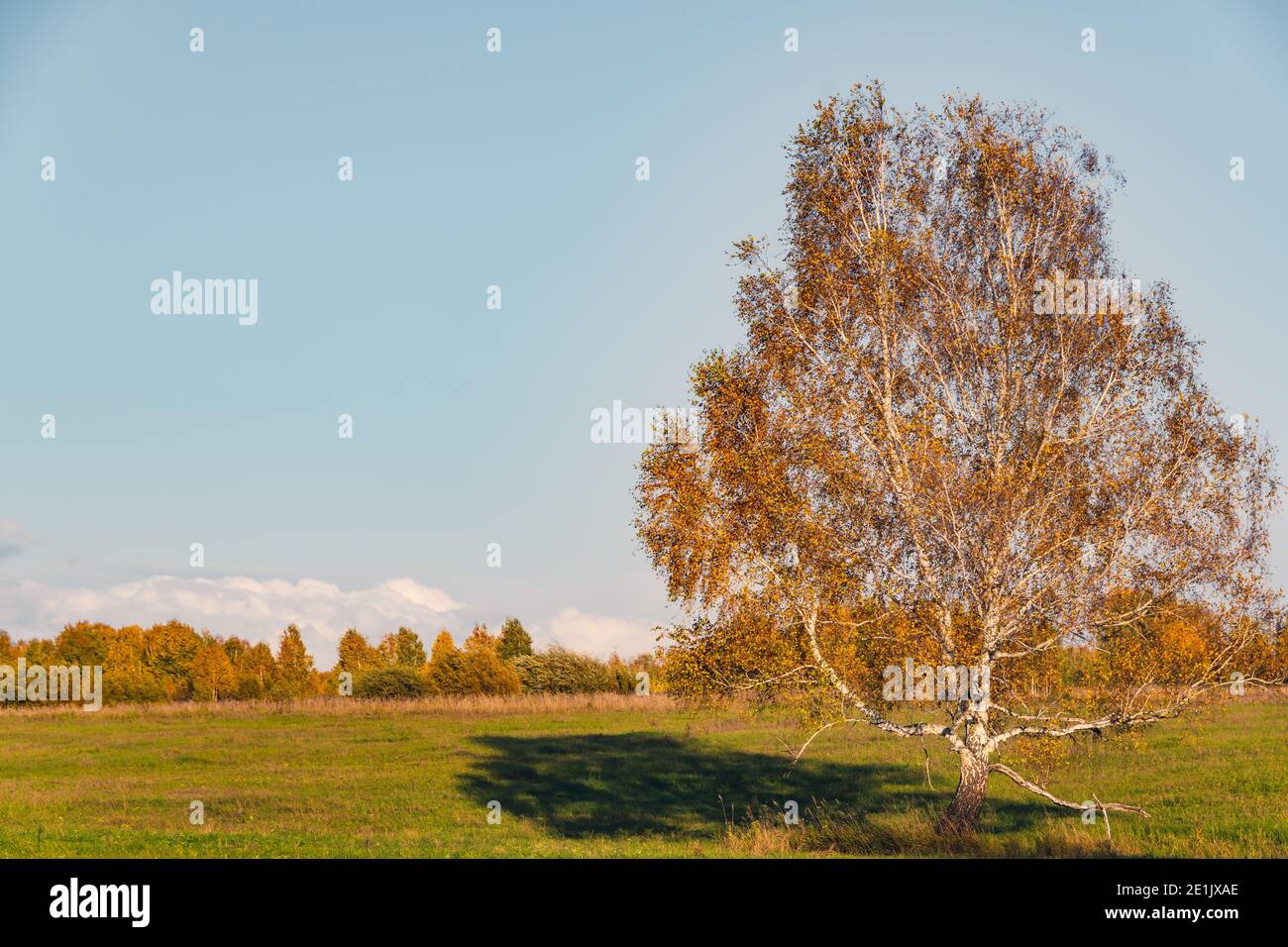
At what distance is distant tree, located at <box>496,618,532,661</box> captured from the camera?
310ft

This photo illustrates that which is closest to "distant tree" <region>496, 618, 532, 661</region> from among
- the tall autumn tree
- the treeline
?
the treeline

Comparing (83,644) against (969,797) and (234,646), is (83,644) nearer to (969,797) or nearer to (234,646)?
(234,646)

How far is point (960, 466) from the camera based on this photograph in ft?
85.1

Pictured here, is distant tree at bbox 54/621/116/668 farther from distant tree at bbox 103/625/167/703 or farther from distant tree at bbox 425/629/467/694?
distant tree at bbox 425/629/467/694

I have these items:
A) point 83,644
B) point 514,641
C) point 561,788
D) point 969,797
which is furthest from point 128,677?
point 969,797

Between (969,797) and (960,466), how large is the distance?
339 inches

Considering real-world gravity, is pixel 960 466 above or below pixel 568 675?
above

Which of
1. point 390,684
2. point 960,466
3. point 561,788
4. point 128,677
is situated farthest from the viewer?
point 128,677

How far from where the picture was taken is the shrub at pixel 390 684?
76750 mm

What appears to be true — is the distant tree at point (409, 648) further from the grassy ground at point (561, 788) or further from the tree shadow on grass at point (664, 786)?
the tree shadow on grass at point (664, 786)

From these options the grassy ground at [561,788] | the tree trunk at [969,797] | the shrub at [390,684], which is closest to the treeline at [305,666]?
the shrub at [390,684]
